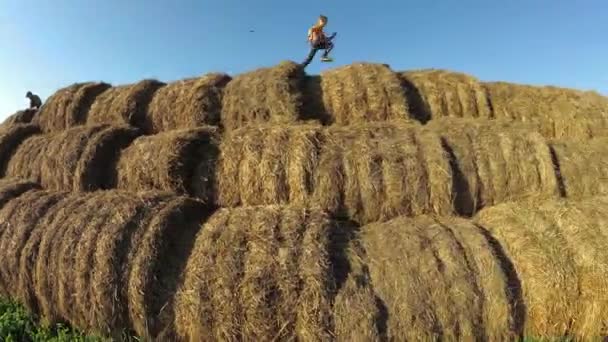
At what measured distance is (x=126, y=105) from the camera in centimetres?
899

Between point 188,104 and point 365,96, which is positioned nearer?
point 365,96

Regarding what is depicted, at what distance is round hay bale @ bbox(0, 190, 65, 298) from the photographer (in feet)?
20.7

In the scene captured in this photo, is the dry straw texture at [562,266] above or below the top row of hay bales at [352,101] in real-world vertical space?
below

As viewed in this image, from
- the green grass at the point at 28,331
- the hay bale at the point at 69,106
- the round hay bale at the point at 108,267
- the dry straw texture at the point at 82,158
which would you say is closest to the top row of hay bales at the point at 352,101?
the hay bale at the point at 69,106

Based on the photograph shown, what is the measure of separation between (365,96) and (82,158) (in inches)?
185

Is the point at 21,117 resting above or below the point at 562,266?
above

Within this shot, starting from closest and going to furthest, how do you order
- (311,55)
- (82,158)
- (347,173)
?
1. (347,173)
2. (82,158)
3. (311,55)

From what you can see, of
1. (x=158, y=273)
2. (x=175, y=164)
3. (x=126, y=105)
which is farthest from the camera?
(x=126, y=105)

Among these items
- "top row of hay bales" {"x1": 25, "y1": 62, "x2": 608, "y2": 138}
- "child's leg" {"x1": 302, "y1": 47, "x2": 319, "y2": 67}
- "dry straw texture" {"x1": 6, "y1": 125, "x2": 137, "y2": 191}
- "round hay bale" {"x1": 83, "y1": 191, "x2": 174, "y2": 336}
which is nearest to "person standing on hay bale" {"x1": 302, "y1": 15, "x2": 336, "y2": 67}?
"child's leg" {"x1": 302, "y1": 47, "x2": 319, "y2": 67}

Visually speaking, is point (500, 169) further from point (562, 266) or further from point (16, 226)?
point (16, 226)

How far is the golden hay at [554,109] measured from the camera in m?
8.36

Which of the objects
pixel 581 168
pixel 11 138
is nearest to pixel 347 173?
pixel 581 168

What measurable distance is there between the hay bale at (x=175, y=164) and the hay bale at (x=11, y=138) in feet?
11.0

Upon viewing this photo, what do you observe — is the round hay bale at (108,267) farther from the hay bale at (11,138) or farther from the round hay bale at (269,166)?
the hay bale at (11,138)
